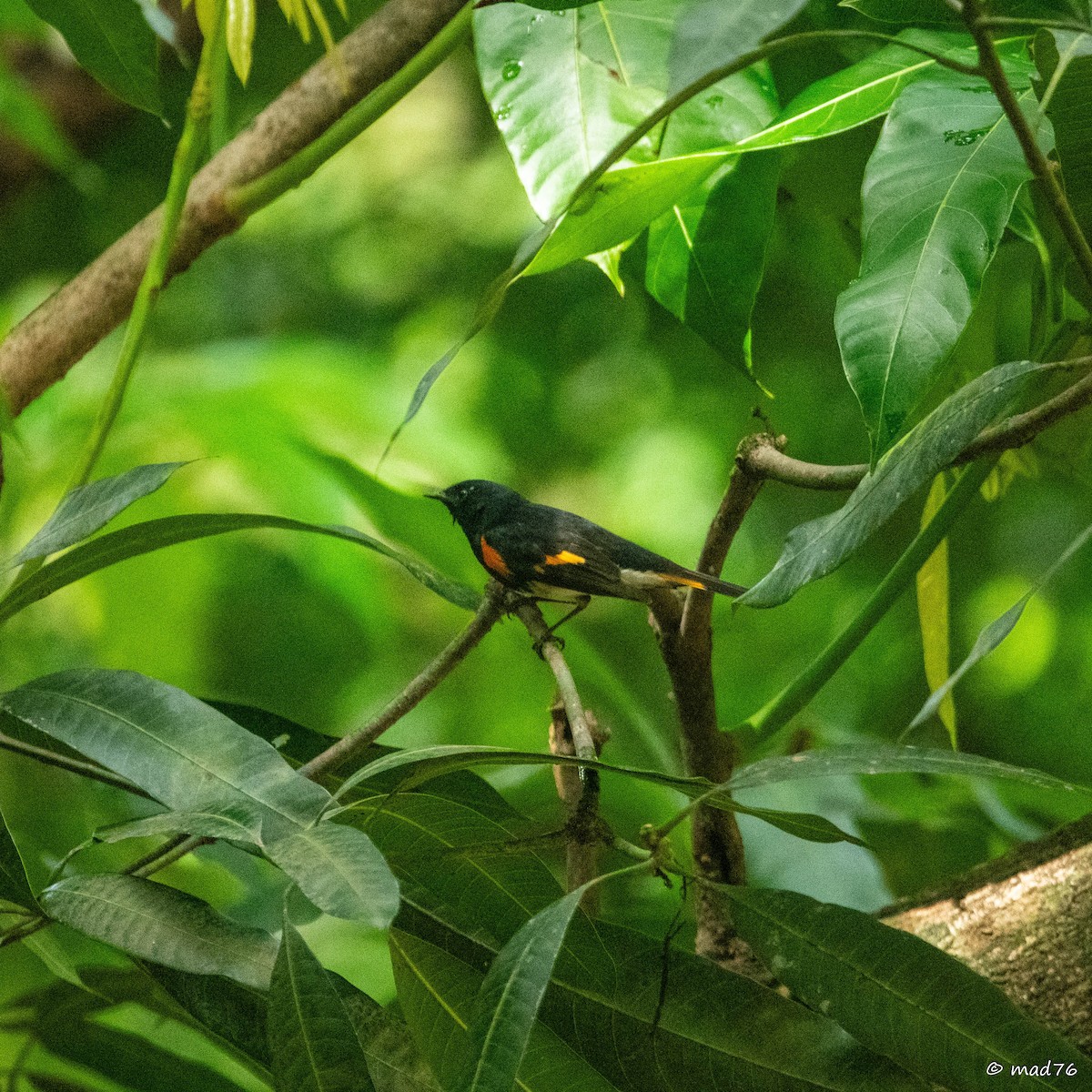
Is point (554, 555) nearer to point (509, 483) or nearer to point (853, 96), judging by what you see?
point (509, 483)

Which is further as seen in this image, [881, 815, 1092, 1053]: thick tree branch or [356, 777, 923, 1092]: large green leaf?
[881, 815, 1092, 1053]: thick tree branch

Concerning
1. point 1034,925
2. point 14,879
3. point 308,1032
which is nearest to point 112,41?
point 14,879

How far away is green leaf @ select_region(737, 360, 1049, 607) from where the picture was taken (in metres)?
0.57

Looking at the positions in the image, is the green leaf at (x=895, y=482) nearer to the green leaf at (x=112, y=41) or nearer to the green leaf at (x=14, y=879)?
the green leaf at (x=14, y=879)

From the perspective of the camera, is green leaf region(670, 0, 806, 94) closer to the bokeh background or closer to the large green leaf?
the large green leaf

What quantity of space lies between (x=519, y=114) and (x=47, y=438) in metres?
0.99

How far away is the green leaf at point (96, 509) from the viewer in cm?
62

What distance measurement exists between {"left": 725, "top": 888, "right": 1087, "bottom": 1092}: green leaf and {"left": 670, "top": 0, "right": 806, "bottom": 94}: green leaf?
0.47 metres

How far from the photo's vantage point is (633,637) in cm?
142

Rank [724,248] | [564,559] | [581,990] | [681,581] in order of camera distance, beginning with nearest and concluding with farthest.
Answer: [581,990] → [724,248] → [681,581] → [564,559]

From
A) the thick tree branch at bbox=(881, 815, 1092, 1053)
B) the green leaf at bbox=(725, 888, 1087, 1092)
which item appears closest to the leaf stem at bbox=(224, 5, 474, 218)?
the green leaf at bbox=(725, 888, 1087, 1092)

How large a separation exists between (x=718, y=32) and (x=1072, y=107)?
30 cm

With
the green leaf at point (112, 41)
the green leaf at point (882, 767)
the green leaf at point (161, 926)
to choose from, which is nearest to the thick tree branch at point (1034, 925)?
the green leaf at point (882, 767)

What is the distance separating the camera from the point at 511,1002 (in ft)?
1.54
